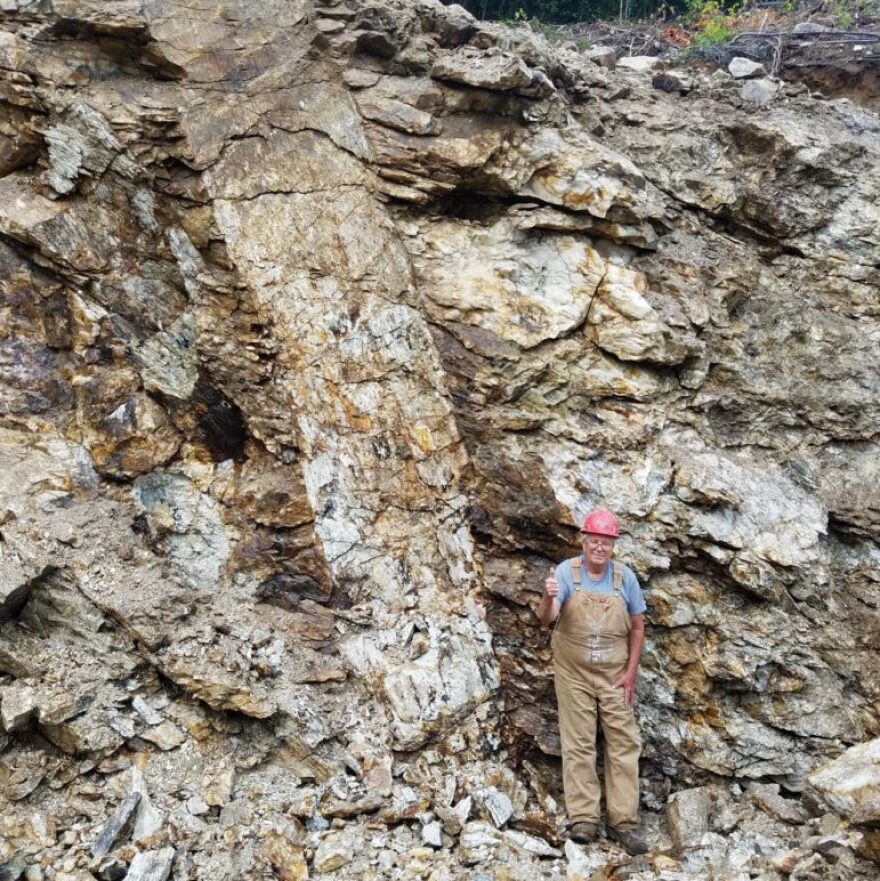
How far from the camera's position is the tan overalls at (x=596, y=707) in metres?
4.72

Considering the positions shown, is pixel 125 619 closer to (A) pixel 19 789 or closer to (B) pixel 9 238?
(A) pixel 19 789

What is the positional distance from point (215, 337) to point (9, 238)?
158 cm

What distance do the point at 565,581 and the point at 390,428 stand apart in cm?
161

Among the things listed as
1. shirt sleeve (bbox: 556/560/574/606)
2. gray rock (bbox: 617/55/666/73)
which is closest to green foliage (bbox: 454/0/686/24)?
gray rock (bbox: 617/55/666/73)

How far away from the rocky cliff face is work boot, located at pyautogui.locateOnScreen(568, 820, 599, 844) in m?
0.14

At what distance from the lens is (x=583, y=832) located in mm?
4617

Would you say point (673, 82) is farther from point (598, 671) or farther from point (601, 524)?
point (598, 671)

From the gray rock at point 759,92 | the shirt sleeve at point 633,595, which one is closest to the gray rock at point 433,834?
the shirt sleeve at point 633,595

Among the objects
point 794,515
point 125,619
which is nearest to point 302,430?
point 125,619

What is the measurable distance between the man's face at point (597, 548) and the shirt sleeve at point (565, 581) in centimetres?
14

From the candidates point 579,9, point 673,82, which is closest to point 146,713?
point 673,82

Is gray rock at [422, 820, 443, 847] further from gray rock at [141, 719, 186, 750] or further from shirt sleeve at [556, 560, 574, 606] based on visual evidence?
gray rock at [141, 719, 186, 750]

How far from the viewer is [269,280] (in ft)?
17.6

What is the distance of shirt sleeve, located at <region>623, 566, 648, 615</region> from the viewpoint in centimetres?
476
